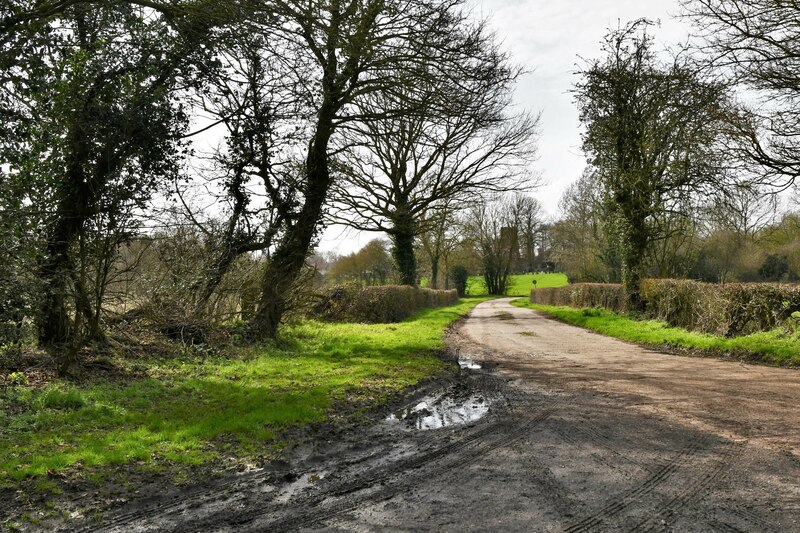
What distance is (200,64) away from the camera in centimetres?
1227

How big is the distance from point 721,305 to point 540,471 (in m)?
12.8

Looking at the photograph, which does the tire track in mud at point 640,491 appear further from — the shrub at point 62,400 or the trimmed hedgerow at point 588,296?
the trimmed hedgerow at point 588,296

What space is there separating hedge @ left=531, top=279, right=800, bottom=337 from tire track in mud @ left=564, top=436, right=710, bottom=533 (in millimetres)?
9914

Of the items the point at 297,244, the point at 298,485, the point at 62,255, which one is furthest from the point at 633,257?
the point at 298,485

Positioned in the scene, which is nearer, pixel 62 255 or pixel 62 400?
pixel 62 400

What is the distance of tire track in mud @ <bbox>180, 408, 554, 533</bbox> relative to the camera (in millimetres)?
4160

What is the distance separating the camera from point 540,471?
5090 millimetres

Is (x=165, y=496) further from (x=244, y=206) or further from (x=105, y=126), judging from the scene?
(x=244, y=206)

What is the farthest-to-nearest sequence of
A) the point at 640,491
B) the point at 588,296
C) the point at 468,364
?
the point at 588,296 → the point at 468,364 → the point at 640,491

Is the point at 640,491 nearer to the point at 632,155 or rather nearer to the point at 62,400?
the point at 62,400

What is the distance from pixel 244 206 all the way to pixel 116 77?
18.7 ft

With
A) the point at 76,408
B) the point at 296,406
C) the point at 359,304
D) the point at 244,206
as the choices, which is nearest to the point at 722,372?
the point at 296,406

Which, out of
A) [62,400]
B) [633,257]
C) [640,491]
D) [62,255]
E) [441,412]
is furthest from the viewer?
[633,257]

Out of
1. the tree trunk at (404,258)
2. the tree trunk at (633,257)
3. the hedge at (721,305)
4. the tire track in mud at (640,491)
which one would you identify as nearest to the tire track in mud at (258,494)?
the tire track in mud at (640,491)
